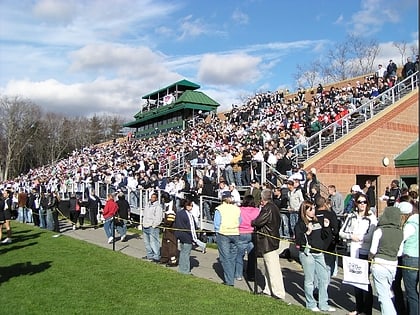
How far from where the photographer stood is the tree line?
3091 inches

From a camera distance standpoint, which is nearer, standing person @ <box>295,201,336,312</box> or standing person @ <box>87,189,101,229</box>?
standing person @ <box>295,201,336,312</box>

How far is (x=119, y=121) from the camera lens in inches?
3986

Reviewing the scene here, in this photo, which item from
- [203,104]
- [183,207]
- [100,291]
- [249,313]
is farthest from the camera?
[203,104]

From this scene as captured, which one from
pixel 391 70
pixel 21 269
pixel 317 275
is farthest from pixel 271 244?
pixel 391 70

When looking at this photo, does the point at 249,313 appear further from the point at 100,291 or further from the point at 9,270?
the point at 9,270

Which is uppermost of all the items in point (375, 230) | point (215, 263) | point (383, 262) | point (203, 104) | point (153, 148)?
point (203, 104)

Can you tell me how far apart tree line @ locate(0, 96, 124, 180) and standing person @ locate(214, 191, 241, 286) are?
69.6 m

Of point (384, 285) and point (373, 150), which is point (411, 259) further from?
point (373, 150)

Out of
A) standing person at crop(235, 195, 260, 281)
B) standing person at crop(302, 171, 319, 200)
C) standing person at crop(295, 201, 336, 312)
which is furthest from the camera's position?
standing person at crop(302, 171, 319, 200)

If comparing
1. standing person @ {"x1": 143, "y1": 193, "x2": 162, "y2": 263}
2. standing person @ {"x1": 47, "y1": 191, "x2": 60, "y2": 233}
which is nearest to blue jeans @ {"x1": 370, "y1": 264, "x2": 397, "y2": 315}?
standing person @ {"x1": 143, "y1": 193, "x2": 162, "y2": 263}

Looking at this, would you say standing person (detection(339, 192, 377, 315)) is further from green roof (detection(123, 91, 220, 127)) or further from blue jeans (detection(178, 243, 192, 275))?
green roof (detection(123, 91, 220, 127))

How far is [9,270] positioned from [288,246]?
24.0 ft

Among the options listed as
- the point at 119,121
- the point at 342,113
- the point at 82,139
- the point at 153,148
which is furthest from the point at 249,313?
the point at 119,121

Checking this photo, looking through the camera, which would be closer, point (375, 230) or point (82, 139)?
point (375, 230)
